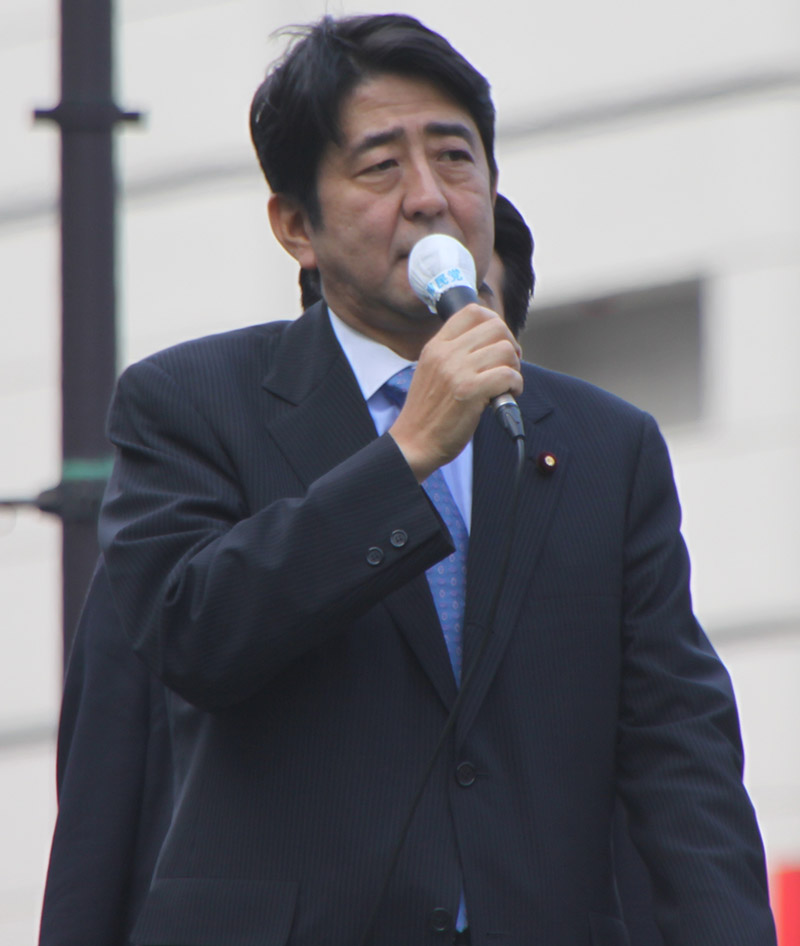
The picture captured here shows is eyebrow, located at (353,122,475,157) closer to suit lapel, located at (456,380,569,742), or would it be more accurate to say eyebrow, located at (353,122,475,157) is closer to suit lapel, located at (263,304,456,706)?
suit lapel, located at (263,304,456,706)

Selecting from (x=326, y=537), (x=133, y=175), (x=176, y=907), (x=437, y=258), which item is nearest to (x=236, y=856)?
(x=176, y=907)

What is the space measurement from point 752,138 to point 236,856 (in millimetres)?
5274

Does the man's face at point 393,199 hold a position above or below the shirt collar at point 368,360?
above

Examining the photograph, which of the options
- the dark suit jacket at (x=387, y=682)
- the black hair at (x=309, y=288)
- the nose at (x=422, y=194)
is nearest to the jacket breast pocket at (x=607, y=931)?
the dark suit jacket at (x=387, y=682)

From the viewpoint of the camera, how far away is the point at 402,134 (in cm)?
276

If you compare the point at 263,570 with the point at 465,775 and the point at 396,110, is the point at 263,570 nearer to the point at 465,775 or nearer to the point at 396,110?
the point at 465,775

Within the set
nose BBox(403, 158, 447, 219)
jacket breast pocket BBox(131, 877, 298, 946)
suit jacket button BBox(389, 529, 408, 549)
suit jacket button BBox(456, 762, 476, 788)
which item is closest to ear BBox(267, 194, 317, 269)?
nose BBox(403, 158, 447, 219)

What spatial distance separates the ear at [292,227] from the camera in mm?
2947

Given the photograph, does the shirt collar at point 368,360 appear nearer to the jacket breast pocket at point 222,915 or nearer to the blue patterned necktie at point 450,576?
the blue patterned necktie at point 450,576

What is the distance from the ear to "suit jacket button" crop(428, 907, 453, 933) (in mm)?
1049

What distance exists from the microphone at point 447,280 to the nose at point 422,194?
46 millimetres

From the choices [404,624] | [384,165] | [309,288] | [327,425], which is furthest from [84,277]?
[404,624]

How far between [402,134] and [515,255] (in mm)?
1373

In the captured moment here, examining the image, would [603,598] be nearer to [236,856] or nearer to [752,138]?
[236,856]
